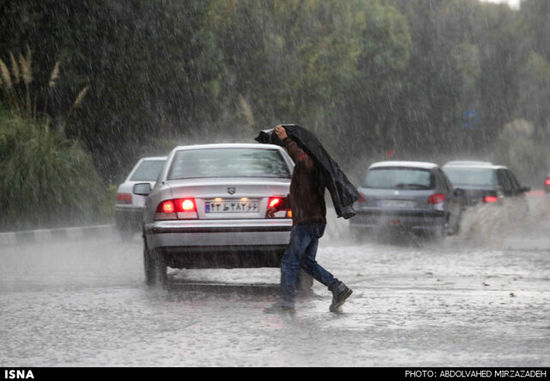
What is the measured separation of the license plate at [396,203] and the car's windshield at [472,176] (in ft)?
11.8

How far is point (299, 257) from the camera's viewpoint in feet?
32.2

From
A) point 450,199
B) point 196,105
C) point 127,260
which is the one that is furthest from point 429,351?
point 196,105

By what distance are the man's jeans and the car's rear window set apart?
1.79m

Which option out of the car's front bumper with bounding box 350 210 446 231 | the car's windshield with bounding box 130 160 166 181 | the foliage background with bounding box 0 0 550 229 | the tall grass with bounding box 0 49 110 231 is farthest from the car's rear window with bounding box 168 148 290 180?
the foliage background with bounding box 0 0 550 229

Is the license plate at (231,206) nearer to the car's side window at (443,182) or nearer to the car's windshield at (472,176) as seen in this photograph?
the car's side window at (443,182)

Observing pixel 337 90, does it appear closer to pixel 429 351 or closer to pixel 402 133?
pixel 402 133

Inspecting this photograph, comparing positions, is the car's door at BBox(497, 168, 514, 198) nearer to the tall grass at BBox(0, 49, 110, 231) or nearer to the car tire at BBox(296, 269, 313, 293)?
the tall grass at BBox(0, 49, 110, 231)

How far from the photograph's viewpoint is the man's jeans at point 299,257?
31.9 ft

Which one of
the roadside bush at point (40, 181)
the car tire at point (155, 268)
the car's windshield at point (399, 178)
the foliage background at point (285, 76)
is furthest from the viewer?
the foliage background at point (285, 76)

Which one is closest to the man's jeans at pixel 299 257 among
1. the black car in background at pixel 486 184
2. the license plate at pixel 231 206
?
the license plate at pixel 231 206

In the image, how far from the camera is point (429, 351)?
7484 mm

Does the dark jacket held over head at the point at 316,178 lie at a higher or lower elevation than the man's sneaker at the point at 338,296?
higher

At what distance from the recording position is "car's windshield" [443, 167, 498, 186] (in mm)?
21797

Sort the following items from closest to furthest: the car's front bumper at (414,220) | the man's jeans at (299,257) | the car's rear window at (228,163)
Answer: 1. the man's jeans at (299,257)
2. the car's rear window at (228,163)
3. the car's front bumper at (414,220)
